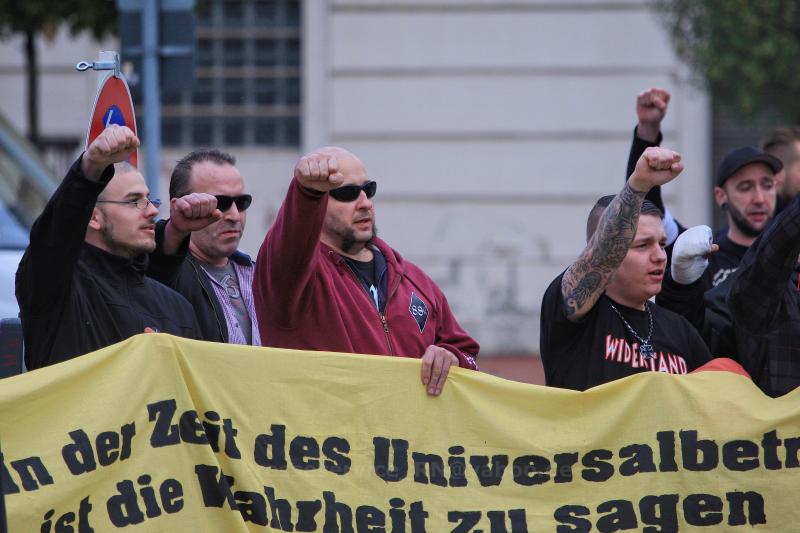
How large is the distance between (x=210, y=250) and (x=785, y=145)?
3.27 metres

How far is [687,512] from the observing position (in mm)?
4566

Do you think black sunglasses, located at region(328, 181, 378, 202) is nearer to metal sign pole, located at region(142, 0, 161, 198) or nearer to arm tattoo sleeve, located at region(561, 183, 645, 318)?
arm tattoo sleeve, located at region(561, 183, 645, 318)

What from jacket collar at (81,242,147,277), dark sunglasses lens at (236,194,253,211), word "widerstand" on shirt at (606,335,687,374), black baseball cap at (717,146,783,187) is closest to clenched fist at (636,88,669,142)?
black baseball cap at (717,146,783,187)

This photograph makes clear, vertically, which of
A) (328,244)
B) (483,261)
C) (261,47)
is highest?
(261,47)

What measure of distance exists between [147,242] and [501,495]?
1533 millimetres

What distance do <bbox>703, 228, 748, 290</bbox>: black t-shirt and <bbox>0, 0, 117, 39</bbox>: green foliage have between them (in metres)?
6.35

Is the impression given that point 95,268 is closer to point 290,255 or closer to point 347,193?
point 290,255

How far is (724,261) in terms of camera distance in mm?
6387

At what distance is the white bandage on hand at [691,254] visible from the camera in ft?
16.8

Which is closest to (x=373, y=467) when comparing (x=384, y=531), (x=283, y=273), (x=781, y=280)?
(x=384, y=531)

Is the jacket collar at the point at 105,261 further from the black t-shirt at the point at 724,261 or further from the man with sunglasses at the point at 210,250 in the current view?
the black t-shirt at the point at 724,261

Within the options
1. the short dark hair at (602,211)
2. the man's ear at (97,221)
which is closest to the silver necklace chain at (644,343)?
the short dark hair at (602,211)

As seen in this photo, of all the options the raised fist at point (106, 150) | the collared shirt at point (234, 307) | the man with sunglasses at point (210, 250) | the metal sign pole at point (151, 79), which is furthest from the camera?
the metal sign pole at point (151, 79)

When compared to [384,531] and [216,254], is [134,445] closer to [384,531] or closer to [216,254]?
[384,531]
